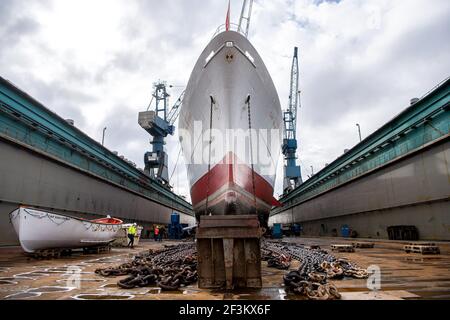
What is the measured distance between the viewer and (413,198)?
13008 mm

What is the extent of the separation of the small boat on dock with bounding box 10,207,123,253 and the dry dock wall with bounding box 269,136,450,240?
13876mm

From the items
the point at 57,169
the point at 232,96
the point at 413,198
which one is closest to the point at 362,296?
the point at 232,96

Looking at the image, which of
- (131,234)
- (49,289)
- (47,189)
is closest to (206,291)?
(49,289)

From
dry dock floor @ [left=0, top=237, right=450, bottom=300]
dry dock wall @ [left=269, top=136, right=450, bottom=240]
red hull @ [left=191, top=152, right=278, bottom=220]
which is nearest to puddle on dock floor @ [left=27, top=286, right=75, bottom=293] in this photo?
dry dock floor @ [left=0, top=237, right=450, bottom=300]

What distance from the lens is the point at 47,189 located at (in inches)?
505

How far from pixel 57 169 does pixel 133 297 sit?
12585 millimetres

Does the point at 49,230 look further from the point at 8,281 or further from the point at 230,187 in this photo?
the point at 230,187

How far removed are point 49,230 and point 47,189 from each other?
19.5 feet

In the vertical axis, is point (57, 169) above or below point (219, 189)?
above

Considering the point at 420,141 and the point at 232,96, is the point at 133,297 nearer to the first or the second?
the point at 232,96

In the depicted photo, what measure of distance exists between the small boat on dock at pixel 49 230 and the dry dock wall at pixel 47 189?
3.55 metres

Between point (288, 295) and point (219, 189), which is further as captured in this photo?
point (219, 189)
